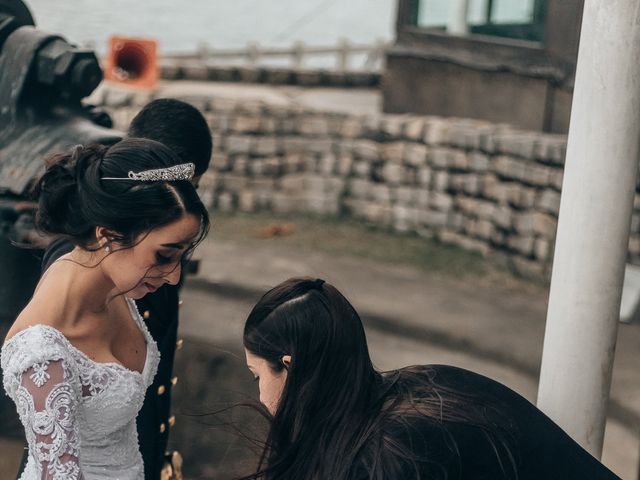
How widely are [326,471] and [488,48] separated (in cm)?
746

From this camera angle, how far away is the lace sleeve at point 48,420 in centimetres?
235

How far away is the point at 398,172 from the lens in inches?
364

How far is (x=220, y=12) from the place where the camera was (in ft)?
150

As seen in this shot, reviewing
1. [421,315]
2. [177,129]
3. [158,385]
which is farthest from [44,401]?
[421,315]

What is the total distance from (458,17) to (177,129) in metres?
6.59

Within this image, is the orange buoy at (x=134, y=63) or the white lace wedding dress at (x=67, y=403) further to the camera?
the orange buoy at (x=134, y=63)

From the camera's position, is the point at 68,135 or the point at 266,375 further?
the point at 68,135

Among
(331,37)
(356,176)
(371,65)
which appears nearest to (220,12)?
(331,37)

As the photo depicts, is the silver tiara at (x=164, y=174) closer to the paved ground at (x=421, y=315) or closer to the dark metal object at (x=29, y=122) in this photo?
the dark metal object at (x=29, y=122)

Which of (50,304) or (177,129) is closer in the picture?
(50,304)

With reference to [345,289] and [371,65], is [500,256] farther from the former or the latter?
[371,65]

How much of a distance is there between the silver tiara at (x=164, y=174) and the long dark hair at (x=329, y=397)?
1.42 ft

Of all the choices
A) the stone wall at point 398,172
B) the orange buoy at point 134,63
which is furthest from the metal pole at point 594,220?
the orange buoy at point 134,63

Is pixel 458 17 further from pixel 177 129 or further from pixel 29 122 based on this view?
pixel 177 129
